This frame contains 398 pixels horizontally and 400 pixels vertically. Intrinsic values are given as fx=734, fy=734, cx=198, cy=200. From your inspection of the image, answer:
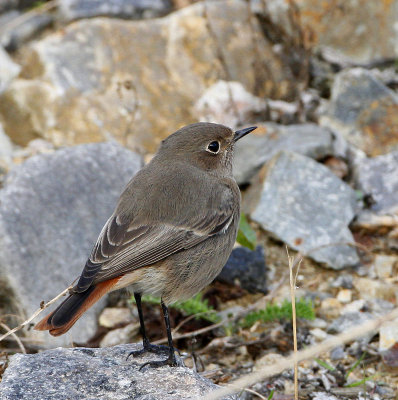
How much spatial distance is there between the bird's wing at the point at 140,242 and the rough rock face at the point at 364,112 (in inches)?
142

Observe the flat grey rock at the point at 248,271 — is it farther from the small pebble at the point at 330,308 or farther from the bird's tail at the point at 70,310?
the bird's tail at the point at 70,310

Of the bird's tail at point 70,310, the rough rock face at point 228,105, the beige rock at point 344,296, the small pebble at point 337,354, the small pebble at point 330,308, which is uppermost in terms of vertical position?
the bird's tail at point 70,310

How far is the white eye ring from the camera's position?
16.8ft

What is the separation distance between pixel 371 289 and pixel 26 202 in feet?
9.77

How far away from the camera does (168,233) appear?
14.6 ft

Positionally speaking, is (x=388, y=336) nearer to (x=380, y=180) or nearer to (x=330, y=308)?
(x=330, y=308)

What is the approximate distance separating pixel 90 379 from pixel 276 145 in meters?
4.20

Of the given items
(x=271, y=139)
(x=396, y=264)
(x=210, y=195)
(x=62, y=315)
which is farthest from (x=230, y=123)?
(x=62, y=315)

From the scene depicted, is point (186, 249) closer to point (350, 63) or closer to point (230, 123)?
point (230, 123)

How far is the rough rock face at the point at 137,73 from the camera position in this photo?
8156 mm

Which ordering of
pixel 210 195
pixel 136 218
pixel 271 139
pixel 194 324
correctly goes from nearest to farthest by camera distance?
pixel 136 218
pixel 210 195
pixel 194 324
pixel 271 139

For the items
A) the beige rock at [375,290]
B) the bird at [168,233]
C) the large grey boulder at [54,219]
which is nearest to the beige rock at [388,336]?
the beige rock at [375,290]

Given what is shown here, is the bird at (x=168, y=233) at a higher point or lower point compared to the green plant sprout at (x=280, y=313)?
higher

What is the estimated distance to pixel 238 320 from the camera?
19.0 ft
